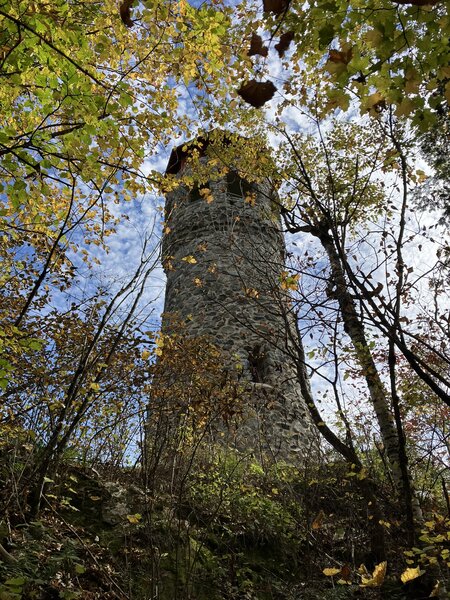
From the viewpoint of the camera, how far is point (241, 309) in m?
8.90

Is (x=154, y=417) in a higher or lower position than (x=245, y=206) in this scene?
lower

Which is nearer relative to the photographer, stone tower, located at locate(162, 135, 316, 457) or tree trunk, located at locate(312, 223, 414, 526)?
tree trunk, located at locate(312, 223, 414, 526)

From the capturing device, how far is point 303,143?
22.5ft

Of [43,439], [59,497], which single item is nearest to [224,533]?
[59,497]

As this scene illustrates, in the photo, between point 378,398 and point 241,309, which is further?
point 241,309

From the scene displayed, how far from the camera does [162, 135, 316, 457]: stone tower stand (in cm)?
762

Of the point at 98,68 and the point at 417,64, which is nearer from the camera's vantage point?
the point at 417,64

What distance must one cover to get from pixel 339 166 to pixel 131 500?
572 cm

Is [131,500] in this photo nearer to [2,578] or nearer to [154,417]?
[154,417]

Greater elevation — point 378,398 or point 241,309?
point 241,309

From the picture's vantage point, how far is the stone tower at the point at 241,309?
762cm

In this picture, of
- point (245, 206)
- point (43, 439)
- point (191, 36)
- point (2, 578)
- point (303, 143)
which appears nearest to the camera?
point (2, 578)

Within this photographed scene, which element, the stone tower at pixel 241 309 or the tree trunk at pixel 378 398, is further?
the stone tower at pixel 241 309

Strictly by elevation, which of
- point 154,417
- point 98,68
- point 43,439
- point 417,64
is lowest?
point 43,439
